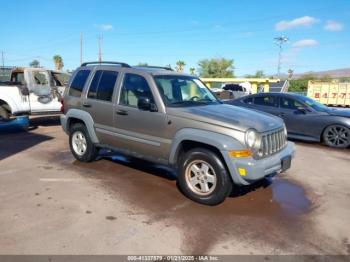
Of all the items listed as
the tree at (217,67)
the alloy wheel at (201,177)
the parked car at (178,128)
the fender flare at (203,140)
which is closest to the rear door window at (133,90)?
the parked car at (178,128)

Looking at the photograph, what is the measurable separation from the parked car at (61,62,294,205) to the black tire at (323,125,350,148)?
4.50m

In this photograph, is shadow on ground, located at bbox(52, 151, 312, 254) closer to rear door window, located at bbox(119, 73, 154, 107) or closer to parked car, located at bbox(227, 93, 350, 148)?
rear door window, located at bbox(119, 73, 154, 107)

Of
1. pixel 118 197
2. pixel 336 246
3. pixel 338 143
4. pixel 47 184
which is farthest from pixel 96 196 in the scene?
pixel 338 143

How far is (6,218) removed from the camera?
4.24 metres

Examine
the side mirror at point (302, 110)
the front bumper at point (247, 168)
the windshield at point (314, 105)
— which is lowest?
the front bumper at point (247, 168)

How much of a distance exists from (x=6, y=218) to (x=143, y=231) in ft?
5.84

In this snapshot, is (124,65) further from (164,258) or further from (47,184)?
(164,258)

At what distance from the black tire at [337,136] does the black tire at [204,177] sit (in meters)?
5.87

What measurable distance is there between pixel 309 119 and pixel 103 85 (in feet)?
20.3

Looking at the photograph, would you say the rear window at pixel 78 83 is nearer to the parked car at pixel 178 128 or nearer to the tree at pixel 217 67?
the parked car at pixel 178 128

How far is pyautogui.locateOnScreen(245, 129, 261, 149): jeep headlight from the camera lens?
4496 mm

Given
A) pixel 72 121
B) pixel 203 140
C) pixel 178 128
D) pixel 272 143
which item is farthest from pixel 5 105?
pixel 272 143

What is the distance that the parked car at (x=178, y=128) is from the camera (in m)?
4.57

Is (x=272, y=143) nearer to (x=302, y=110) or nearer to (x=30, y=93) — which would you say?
(x=302, y=110)
